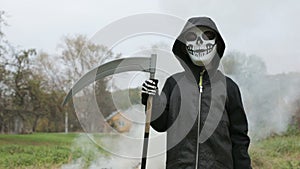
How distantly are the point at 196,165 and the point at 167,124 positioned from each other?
191 millimetres

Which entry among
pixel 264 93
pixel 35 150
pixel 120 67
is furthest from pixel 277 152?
pixel 120 67

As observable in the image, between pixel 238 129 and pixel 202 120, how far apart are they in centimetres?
15

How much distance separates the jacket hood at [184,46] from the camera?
63.8 inches

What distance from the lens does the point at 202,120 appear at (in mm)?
1547

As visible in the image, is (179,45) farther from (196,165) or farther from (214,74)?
(196,165)

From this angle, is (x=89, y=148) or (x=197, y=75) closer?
(x=197, y=75)

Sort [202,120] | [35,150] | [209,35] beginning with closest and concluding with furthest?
[202,120] < [209,35] < [35,150]

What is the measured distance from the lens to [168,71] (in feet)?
7.42

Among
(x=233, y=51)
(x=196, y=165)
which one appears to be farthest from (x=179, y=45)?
(x=233, y=51)

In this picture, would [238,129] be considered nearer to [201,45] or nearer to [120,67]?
[201,45]

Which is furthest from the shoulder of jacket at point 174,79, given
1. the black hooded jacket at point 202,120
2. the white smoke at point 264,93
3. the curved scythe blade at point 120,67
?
the white smoke at point 264,93

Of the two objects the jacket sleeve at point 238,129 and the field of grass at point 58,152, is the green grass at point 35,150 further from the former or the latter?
the jacket sleeve at point 238,129

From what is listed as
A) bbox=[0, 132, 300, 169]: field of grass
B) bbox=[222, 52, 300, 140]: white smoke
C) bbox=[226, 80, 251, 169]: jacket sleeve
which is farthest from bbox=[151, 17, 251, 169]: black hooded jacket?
bbox=[222, 52, 300, 140]: white smoke

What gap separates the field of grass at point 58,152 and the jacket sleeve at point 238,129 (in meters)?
3.48
